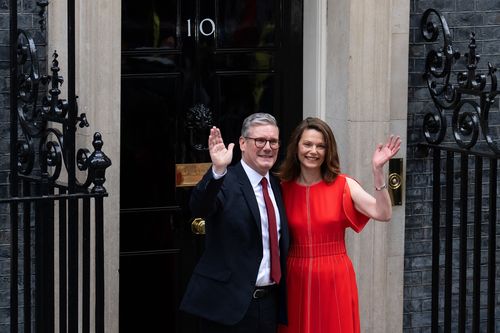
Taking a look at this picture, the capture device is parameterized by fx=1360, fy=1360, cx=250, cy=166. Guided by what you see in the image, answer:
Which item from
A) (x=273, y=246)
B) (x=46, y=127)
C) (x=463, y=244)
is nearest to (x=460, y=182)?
(x=463, y=244)

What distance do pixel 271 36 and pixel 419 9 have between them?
843mm

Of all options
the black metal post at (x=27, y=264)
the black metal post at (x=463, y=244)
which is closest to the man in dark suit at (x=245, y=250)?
the black metal post at (x=27, y=264)

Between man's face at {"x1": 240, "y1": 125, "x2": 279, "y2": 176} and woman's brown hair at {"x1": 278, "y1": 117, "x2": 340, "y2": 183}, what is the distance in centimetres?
17

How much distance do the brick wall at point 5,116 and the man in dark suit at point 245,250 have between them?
1071mm

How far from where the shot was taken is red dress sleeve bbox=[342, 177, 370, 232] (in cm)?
639

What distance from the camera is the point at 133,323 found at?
297 inches

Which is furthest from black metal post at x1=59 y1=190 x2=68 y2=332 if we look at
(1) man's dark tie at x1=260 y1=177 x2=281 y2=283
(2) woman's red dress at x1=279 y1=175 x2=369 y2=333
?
(2) woman's red dress at x1=279 y1=175 x2=369 y2=333

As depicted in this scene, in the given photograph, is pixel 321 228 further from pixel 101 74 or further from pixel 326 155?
pixel 101 74

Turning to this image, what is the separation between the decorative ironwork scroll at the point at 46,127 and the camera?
6.14 metres

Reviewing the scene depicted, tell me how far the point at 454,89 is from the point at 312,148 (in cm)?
117

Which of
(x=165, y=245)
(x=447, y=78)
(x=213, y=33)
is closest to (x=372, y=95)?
(x=447, y=78)

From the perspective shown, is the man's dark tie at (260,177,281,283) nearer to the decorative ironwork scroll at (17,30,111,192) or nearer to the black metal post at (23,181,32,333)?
the decorative ironwork scroll at (17,30,111,192)

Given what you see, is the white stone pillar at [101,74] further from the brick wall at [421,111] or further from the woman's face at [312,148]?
the brick wall at [421,111]

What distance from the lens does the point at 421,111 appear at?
757cm
